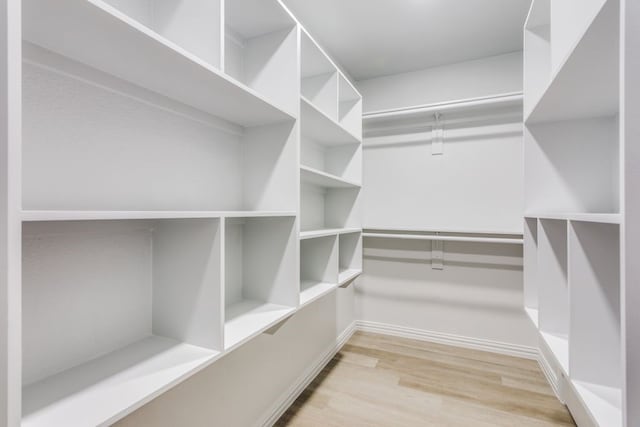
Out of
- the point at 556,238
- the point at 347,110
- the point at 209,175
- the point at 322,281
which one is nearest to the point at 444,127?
the point at 347,110

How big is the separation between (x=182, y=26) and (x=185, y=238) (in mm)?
680

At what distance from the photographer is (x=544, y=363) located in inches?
82.7

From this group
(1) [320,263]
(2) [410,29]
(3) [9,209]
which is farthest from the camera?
(2) [410,29]

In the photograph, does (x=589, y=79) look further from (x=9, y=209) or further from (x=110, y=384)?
(x=110, y=384)

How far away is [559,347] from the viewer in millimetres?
1101

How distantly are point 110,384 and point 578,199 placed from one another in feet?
5.99

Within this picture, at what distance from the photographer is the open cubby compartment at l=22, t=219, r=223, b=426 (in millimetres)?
699

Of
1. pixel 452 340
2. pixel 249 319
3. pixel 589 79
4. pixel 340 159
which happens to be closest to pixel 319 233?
pixel 249 319

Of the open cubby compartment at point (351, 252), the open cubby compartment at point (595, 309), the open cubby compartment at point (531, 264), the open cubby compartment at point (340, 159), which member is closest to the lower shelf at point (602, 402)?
the open cubby compartment at point (595, 309)

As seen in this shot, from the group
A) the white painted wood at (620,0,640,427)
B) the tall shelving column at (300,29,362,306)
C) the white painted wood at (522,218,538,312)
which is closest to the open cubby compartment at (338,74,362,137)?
the tall shelving column at (300,29,362,306)

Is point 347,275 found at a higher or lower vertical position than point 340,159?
lower

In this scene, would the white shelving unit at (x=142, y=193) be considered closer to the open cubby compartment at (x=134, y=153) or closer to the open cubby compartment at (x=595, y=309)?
the open cubby compartment at (x=134, y=153)

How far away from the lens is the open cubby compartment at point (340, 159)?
7.54 ft

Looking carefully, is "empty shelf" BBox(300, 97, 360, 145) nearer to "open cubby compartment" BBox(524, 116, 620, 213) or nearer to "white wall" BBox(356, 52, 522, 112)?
"white wall" BBox(356, 52, 522, 112)
